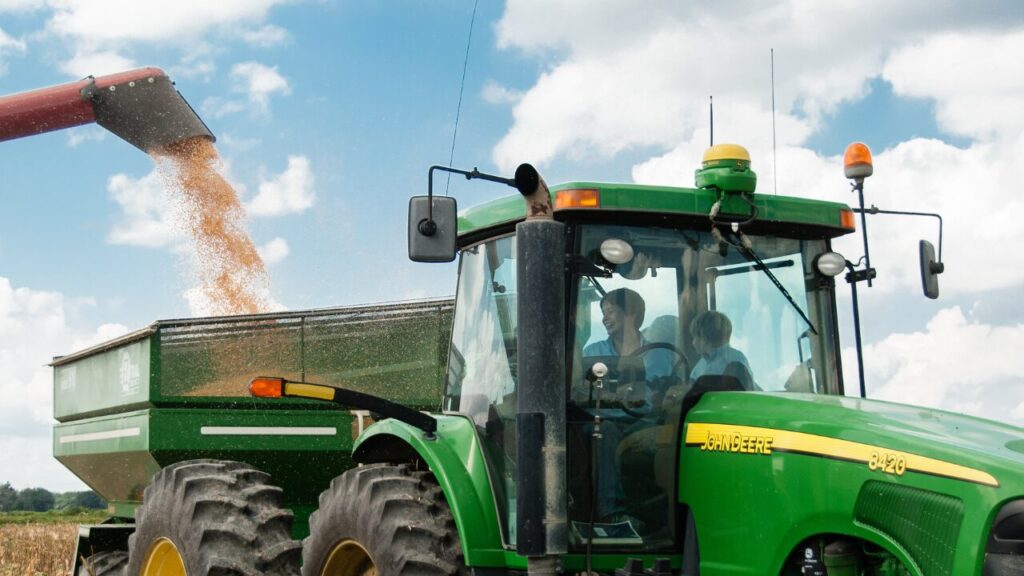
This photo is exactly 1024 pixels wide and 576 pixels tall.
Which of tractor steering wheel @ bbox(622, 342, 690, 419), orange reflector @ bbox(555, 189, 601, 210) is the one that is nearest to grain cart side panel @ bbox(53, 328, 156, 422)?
orange reflector @ bbox(555, 189, 601, 210)

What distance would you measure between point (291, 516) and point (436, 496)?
57.9 inches

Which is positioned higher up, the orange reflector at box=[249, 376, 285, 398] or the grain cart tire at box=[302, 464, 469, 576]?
the orange reflector at box=[249, 376, 285, 398]

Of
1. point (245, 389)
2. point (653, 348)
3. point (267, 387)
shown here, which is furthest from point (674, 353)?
point (245, 389)

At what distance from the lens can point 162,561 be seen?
6.75 metres

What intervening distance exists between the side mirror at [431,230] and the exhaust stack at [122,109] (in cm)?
917

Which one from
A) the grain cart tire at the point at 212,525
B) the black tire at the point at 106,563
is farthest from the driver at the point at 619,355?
the black tire at the point at 106,563

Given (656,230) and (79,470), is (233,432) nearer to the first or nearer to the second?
(79,470)

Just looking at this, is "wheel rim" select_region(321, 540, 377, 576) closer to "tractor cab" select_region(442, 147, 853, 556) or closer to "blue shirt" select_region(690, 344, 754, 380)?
"tractor cab" select_region(442, 147, 853, 556)

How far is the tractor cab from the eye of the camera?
4.56 m

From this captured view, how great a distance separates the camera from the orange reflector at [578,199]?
181 inches

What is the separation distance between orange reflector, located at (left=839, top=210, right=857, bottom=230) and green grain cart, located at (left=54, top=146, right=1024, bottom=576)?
0.02 m

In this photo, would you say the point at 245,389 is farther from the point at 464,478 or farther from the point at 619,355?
the point at 619,355

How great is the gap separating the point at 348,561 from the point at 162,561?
69.6 inches

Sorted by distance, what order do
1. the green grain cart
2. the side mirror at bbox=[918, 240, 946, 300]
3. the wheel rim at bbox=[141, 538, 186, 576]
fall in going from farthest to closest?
the wheel rim at bbox=[141, 538, 186, 576] → the side mirror at bbox=[918, 240, 946, 300] → the green grain cart
